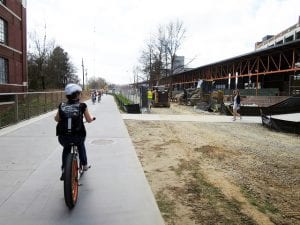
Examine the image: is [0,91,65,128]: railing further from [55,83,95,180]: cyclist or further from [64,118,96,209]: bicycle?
[64,118,96,209]: bicycle

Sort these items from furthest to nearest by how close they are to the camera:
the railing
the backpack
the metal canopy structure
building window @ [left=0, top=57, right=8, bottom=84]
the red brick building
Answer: the metal canopy structure
the red brick building
building window @ [left=0, top=57, right=8, bottom=84]
the railing
the backpack

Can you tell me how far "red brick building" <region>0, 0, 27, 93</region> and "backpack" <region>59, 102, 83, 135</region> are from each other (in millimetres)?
28044

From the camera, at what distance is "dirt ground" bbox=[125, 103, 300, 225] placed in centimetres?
502

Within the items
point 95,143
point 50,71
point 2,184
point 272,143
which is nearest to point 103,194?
point 2,184

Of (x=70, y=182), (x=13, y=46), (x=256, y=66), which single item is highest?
(x=13, y=46)

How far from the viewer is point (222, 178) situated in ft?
23.3

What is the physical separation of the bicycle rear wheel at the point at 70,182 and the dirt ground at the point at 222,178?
129cm

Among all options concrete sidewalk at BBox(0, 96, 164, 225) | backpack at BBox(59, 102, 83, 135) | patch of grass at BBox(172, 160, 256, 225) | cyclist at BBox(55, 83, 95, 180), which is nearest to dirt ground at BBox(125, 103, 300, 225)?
patch of grass at BBox(172, 160, 256, 225)

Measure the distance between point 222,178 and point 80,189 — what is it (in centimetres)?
301

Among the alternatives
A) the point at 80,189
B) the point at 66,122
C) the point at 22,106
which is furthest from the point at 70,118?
the point at 22,106

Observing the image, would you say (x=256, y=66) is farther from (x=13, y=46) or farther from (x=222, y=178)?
(x=222, y=178)

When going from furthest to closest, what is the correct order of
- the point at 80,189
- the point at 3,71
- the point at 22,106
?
the point at 3,71 → the point at 22,106 → the point at 80,189

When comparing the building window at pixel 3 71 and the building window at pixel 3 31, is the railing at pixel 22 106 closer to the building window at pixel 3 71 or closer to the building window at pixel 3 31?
the building window at pixel 3 71

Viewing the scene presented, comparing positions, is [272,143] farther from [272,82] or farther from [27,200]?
[272,82]
